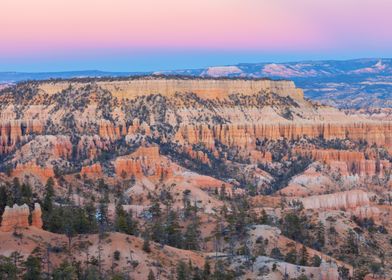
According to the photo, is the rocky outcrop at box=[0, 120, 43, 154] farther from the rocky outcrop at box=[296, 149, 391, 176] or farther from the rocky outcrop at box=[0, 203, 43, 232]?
the rocky outcrop at box=[0, 203, 43, 232]

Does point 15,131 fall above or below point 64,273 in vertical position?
below

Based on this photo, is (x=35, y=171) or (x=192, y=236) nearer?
(x=192, y=236)

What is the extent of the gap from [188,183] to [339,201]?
66.1 ft

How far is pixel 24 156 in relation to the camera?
118562 mm

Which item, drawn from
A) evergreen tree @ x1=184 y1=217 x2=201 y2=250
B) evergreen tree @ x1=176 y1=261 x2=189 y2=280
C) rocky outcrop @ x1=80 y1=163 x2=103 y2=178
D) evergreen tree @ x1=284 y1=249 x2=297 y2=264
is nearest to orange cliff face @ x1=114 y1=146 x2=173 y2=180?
rocky outcrop @ x1=80 y1=163 x2=103 y2=178

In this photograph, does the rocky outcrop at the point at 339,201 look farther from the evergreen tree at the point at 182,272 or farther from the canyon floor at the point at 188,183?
the evergreen tree at the point at 182,272

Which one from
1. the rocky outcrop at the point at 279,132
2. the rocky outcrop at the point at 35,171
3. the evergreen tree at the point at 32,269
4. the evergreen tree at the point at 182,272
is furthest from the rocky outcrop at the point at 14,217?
the rocky outcrop at the point at 279,132

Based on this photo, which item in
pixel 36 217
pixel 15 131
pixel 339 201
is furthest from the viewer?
pixel 15 131

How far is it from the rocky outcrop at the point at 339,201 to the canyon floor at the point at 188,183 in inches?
7.7

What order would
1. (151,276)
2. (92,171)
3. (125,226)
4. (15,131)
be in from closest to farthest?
(151,276) < (125,226) < (92,171) < (15,131)

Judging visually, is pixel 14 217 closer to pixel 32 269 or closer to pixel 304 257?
pixel 32 269

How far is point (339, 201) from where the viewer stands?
96.9m

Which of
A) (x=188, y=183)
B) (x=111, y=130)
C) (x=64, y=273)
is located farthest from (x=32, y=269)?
(x=111, y=130)

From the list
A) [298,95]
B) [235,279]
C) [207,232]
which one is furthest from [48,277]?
[298,95]
